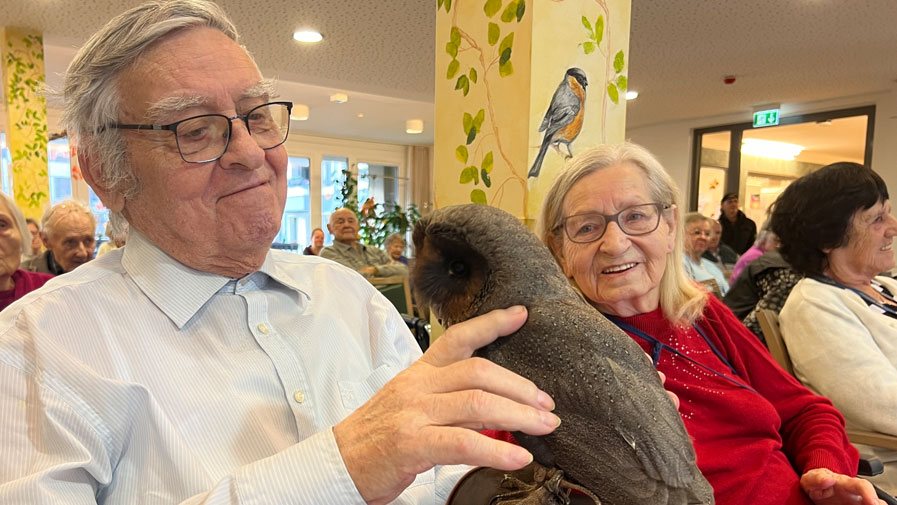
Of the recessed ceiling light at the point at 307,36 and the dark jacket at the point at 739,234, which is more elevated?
the recessed ceiling light at the point at 307,36

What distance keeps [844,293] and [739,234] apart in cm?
545

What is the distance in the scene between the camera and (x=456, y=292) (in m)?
0.79

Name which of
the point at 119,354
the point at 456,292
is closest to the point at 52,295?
the point at 119,354

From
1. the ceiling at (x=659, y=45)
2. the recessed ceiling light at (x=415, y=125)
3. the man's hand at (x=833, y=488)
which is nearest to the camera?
the man's hand at (x=833, y=488)

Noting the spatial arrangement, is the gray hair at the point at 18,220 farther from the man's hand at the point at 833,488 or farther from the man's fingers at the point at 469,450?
the man's hand at the point at 833,488

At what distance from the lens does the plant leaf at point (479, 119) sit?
1.82 meters

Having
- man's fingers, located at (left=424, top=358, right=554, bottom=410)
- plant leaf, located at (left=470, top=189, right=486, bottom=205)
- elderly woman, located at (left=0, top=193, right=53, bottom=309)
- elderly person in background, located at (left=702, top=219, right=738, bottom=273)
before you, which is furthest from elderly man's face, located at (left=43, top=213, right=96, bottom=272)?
elderly person in background, located at (left=702, top=219, right=738, bottom=273)

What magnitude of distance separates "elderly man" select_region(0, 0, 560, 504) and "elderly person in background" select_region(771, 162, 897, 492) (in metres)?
1.29

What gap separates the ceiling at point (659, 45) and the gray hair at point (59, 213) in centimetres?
162

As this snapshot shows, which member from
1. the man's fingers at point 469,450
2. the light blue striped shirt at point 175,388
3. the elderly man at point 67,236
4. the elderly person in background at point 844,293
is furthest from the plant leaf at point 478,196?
the elderly man at point 67,236

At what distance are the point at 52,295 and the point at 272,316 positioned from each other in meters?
0.32

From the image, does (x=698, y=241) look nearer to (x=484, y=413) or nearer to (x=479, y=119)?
(x=479, y=119)

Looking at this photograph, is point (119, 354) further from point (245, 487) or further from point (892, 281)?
point (892, 281)

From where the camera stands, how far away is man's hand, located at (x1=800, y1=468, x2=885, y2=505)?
3.87ft
